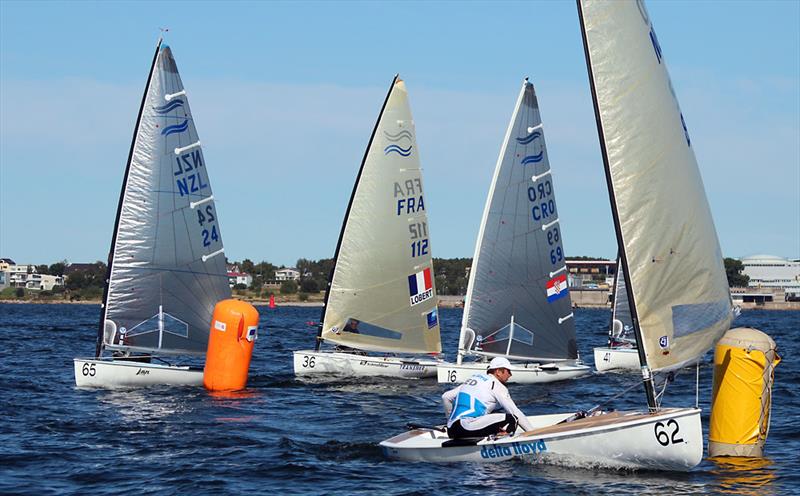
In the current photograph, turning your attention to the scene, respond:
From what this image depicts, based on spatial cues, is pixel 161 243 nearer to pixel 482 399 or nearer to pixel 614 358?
pixel 482 399

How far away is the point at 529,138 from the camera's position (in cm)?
3067

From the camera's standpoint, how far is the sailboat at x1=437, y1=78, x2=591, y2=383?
3016 cm

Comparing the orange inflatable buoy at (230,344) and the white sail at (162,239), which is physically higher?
the white sail at (162,239)

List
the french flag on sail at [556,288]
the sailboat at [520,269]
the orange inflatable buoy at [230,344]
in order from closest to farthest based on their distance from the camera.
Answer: the orange inflatable buoy at [230,344]
the sailboat at [520,269]
the french flag on sail at [556,288]

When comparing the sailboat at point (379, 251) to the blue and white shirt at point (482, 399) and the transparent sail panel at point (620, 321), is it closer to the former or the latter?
the transparent sail panel at point (620, 321)

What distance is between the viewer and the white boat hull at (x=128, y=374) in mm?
26188

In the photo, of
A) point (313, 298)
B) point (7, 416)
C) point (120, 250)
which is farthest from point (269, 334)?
point (313, 298)

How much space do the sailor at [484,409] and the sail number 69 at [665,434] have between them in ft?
6.07

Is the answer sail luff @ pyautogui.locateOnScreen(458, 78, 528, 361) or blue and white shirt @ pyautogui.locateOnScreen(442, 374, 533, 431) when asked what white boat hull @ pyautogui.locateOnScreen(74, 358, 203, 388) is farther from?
blue and white shirt @ pyautogui.locateOnScreen(442, 374, 533, 431)

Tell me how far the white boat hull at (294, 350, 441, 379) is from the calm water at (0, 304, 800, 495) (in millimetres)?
803

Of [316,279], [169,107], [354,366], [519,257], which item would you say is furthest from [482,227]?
[316,279]

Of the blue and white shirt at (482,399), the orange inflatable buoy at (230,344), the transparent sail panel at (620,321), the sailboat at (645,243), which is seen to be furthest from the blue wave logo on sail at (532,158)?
the blue and white shirt at (482,399)

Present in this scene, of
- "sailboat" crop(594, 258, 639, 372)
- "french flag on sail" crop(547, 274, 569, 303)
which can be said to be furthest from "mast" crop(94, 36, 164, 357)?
"sailboat" crop(594, 258, 639, 372)

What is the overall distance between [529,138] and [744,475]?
1590 centimetres
